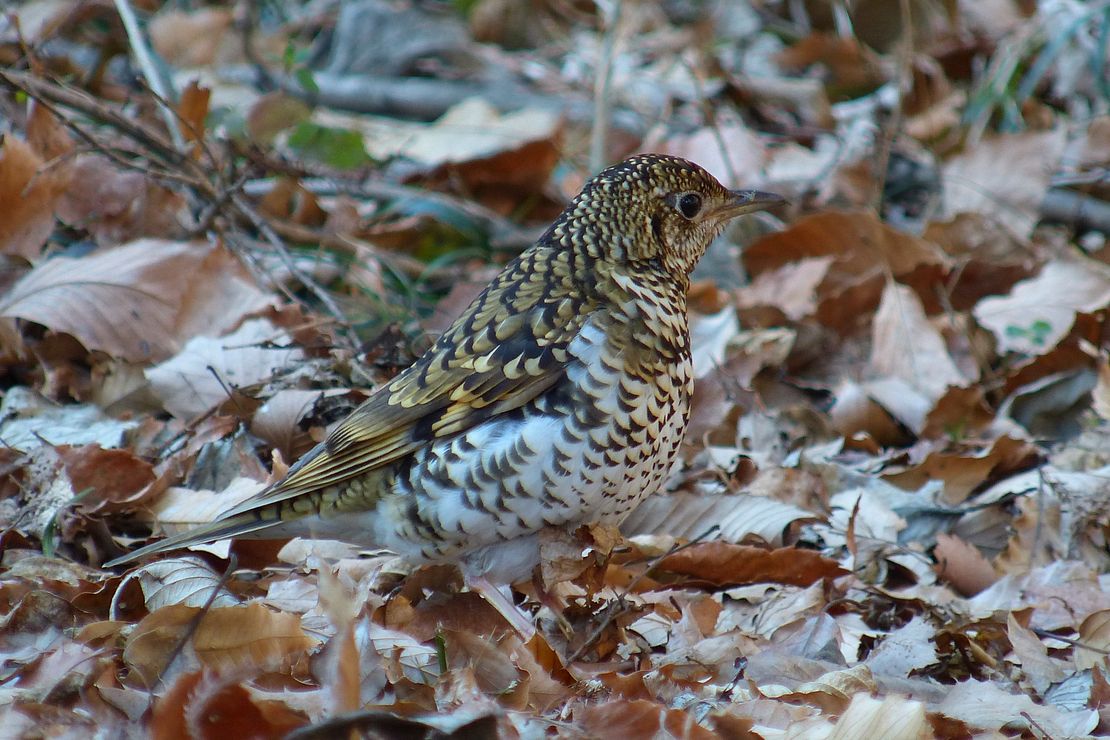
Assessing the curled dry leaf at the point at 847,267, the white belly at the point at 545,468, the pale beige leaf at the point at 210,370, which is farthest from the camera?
the curled dry leaf at the point at 847,267

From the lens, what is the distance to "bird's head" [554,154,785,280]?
3.73m

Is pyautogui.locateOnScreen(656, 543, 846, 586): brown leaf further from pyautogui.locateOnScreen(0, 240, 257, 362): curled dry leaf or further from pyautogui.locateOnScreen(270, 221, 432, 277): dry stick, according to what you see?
pyautogui.locateOnScreen(270, 221, 432, 277): dry stick

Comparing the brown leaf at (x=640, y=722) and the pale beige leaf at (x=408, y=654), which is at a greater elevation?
the brown leaf at (x=640, y=722)

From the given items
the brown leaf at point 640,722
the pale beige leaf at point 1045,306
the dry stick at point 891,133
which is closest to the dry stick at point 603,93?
the dry stick at point 891,133

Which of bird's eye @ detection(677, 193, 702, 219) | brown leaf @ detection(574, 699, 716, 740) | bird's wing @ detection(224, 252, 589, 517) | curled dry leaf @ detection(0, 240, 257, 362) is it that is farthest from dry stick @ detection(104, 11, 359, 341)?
brown leaf @ detection(574, 699, 716, 740)

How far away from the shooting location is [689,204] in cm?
380

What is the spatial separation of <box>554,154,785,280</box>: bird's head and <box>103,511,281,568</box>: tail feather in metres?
1.22

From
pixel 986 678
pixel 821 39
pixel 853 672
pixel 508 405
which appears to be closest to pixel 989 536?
pixel 986 678

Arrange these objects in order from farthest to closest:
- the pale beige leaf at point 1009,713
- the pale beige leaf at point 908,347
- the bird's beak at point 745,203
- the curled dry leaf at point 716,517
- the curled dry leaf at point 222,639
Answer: the pale beige leaf at point 908,347
the curled dry leaf at point 716,517
the bird's beak at point 745,203
the pale beige leaf at point 1009,713
the curled dry leaf at point 222,639

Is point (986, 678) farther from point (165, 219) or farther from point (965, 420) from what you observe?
point (165, 219)

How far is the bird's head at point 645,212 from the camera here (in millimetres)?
3729

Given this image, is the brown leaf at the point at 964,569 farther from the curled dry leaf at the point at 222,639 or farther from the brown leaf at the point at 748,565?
the curled dry leaf at the point at 222,639

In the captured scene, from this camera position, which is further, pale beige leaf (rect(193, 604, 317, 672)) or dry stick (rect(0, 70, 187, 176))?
dry stick (rect(0, 70, 187, 176))


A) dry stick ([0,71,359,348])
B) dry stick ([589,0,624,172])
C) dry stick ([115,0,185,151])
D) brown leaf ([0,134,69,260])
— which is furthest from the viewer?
dry stick ([589,0,624,172])
